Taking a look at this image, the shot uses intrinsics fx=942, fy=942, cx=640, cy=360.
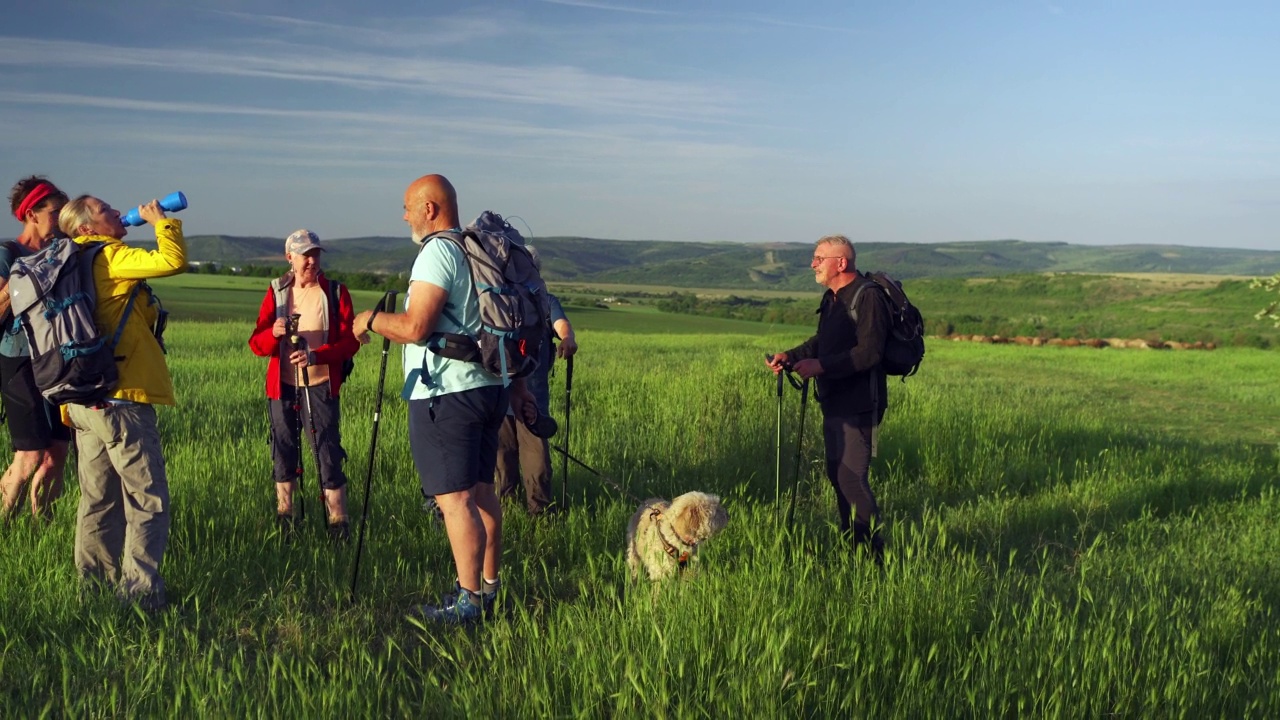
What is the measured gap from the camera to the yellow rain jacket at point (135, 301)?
4172 millimetres

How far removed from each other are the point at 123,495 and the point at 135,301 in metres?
0.95

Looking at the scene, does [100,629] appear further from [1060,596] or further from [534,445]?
[1060,596]

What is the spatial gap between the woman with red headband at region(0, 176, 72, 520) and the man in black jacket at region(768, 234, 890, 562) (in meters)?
4.11

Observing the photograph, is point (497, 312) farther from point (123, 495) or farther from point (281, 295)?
point (281, 295)

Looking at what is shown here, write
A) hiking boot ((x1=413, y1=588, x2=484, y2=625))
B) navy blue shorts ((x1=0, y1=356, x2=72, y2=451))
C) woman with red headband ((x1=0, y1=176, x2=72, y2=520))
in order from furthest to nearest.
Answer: navy blue shorts ((x1=0, y1=356, x2=72, y2=451)) → woman with red headband ((x1=0, y1=176, x2=72, y2=520)) → hiking boot ((x1=413, y1=588, x2=484, y2=625))

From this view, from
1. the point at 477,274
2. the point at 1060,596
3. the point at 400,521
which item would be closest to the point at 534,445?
the point at 400,521

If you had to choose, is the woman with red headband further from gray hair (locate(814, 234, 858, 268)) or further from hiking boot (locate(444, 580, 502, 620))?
gray hair (locate(814, 234, 858, 268))

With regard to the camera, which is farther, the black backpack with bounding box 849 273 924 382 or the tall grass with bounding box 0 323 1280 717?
the black backpack with bounding box 849 273 924 382

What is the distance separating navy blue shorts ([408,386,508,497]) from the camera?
14.1ft

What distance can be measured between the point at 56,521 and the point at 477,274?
3220mm

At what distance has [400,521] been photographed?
6.00m

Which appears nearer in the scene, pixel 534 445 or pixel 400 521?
pixel 400 521

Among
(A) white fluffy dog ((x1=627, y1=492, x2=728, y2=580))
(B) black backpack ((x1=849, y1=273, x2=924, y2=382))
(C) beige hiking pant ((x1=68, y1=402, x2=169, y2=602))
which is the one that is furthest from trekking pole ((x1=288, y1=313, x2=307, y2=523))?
(B) black backpack ((x1=849, y1=273, x2=924, y2=382))

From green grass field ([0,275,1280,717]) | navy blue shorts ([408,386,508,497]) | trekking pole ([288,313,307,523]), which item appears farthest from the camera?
trekking pole ([288,313,307,523])
